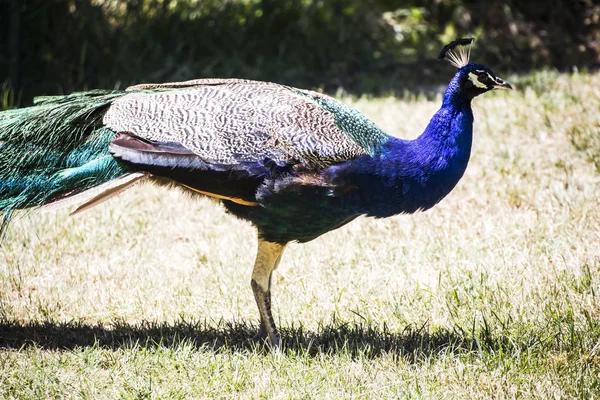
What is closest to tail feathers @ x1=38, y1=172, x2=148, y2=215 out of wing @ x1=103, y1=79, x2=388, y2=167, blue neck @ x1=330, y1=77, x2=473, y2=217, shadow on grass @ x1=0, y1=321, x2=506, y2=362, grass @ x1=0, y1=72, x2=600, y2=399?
wing @ x1=103, y1=79, x2=388, y2=167

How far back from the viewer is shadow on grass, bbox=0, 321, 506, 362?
3090mm

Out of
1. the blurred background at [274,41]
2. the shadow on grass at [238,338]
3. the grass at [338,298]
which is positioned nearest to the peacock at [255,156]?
the shadow on grass at [238,338]

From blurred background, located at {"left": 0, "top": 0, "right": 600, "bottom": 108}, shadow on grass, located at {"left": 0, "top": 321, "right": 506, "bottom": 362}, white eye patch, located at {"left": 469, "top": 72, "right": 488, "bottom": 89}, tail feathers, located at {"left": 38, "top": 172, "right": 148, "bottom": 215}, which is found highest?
blurred background, located at {"left": 0, "top": 0, "right": 600, "bottom": 108}

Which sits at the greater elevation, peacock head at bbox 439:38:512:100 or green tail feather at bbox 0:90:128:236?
peacock head at bbox 439:38:512:100

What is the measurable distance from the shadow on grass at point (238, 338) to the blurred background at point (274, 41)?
11.1ft

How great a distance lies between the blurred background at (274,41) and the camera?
6.45 metres

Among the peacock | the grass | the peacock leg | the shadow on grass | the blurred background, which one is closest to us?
the grass

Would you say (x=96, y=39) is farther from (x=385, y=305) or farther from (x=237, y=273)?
(x=385, y=305)

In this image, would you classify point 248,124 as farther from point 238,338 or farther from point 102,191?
point 238,338

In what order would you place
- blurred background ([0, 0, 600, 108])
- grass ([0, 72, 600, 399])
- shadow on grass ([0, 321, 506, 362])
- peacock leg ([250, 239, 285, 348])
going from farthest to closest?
1. blurred background ([0, 0, 600, 108])
2. peacock leg ([250, 239, 285, 348])
3. shadow on grass ([0, 321, 506, 362])
4. grass ([0, 72, 600, 399])

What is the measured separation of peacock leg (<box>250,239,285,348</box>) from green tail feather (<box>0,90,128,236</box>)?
702 millimetres

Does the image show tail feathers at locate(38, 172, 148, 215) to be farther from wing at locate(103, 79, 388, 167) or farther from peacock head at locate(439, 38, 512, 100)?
peacock head at locate(439, 38, 512, 100)

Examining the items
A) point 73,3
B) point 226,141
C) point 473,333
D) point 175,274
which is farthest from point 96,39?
point 473,333

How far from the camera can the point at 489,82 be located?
124 inches
